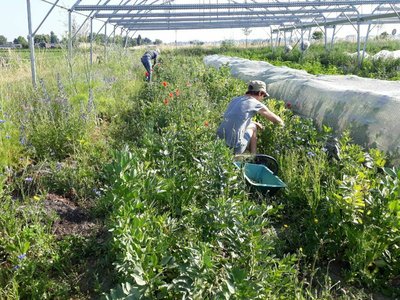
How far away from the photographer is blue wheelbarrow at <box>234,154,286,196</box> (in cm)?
334

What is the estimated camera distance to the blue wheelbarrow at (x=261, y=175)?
3.34 meters

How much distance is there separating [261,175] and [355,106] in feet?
5.53

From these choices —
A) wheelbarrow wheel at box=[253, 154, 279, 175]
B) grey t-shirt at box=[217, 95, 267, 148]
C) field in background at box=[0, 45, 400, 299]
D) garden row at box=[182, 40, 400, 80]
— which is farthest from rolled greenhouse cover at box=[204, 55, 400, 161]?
garden row at box=[182, 40, 400, 80]

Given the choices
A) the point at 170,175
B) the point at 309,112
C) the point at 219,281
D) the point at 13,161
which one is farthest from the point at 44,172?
the point at 309,112

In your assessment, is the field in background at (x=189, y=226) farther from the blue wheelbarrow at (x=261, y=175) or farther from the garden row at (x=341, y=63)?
the garden row at (x=341, y=63)

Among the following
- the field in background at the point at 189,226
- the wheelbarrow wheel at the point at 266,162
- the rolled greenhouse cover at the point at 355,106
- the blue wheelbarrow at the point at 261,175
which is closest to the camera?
the field in background at the point at 189,226

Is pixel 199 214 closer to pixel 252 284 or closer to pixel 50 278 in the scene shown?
pixel 252 284

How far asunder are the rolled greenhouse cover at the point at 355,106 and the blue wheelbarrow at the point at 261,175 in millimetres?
987

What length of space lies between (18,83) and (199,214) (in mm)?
4886

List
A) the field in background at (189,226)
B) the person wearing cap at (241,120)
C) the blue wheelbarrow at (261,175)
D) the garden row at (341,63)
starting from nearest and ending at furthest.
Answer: the field in background at (189,226) < the blue wheelbarrow at (261,175) < the person wearing cap at (241,120) < the garden row at (341,63)

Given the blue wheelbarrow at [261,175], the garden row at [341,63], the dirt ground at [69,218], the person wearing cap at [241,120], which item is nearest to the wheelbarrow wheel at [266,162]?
the blue wheelbarrow at [261,175]

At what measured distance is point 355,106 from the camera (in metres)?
4.43

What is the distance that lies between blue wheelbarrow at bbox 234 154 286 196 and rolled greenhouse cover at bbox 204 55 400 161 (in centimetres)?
99

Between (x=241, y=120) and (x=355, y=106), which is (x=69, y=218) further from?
(x=355, y=106)
